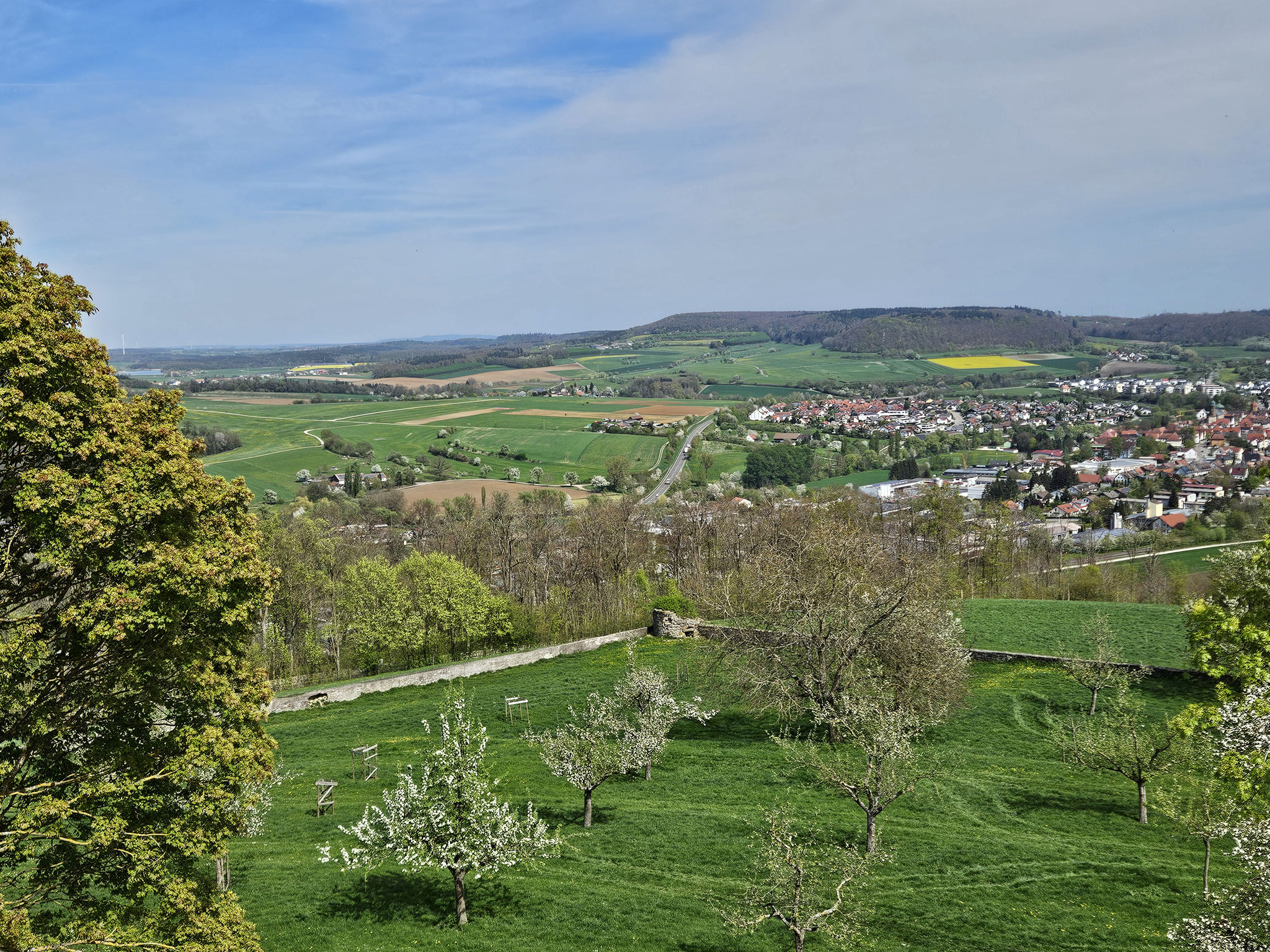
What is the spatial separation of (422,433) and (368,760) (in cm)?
11725

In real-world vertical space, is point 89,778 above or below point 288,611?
above

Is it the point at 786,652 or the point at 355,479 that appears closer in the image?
the point at 786,652

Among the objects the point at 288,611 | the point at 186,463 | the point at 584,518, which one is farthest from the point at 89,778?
the point at 584,518

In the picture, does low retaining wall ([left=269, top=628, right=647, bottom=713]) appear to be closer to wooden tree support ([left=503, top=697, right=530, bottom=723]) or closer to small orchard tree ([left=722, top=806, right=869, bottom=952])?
wooden tree support ([left=503, top=697, right=530, bottom=723])

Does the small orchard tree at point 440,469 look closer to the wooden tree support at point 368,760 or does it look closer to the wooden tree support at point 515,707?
the wooden tree support at point 515,707

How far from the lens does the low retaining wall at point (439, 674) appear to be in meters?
39.2

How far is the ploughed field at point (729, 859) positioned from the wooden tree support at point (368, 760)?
375mm

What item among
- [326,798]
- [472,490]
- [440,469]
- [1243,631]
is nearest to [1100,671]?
[1243,631]

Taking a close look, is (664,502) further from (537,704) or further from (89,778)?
(89,778)

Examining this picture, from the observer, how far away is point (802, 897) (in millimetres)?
16625

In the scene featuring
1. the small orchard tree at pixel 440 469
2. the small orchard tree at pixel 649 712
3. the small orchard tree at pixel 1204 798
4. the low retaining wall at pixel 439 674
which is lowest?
the low retaining wall at pixel 439 674

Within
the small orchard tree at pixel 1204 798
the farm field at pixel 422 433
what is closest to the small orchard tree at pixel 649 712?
the small orchard tree at pixel 1204 798

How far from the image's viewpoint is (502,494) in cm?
8456

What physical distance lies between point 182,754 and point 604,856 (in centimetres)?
1285
